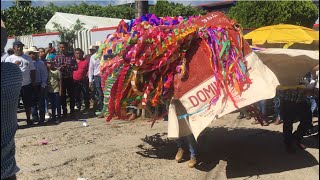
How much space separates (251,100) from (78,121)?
18.6 ft

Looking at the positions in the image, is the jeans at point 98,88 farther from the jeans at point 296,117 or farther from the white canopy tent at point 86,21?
the white canopy tent at point 86,21

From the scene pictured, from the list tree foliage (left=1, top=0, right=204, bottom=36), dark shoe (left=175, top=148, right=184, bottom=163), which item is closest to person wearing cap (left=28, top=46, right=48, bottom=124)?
dark shoe (left=175, top=148, right=184, bottom=163)

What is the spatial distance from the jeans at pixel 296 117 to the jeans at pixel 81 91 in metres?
5.91

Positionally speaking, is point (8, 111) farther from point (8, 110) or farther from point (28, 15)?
point (28, 15)

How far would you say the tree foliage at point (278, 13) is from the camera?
22250 millimetres

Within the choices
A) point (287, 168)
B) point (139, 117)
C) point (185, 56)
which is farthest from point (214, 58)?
point (139, 117)

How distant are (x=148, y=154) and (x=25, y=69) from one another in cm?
368

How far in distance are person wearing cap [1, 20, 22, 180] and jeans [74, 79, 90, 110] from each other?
820cm

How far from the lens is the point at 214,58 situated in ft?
17.3

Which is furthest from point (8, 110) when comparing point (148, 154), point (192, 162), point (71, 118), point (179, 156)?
point (71, 118)

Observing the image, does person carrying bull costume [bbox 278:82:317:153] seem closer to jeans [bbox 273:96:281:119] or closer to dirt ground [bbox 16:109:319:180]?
dirt ground [bbox 16:109:319:180]

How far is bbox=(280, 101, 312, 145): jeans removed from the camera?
6322 mm

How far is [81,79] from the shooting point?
10789mm

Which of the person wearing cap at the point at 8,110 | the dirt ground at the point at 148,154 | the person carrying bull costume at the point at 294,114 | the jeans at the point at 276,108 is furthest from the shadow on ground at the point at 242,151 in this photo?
the person wearing cap at the point at 8,110
